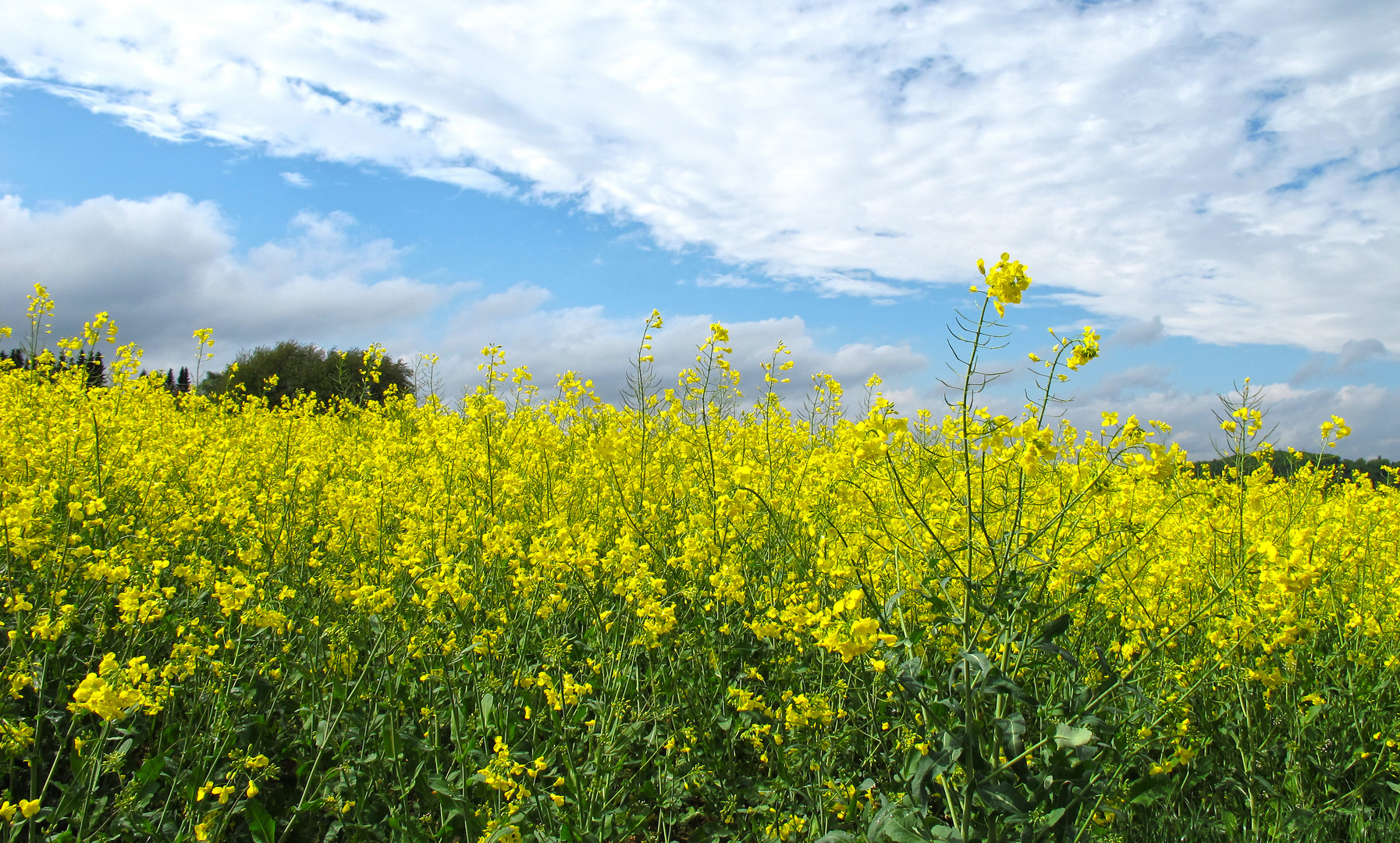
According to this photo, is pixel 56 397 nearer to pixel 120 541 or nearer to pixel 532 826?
pixel 120 541

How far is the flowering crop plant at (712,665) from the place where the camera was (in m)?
2.04

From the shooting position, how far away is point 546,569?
304 centimetres

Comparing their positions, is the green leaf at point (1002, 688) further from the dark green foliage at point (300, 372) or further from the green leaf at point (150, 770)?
the dark green foliage at point (300, 372)

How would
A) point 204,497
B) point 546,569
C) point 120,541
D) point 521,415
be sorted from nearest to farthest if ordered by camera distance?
point 546,569
point 120,541
point 204,497
point 521,415

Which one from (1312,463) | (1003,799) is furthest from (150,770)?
(1312,463)

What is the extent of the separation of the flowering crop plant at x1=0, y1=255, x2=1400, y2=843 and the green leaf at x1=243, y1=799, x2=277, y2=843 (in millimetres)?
10

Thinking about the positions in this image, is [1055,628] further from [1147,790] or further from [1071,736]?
[1147,790]

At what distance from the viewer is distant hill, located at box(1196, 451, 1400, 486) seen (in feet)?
15.3

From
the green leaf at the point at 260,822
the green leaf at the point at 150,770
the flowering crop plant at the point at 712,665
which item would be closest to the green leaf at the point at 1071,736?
the flowering crop plant at the point at 712,665

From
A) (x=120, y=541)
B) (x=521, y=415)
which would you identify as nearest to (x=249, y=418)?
(x=521, y=415)

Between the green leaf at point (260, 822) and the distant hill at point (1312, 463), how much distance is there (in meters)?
4.86

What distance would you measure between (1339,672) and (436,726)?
4111 mm

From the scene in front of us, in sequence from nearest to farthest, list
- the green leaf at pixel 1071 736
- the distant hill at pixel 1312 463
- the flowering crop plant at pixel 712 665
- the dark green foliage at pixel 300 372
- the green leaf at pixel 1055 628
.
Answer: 1. the green leaf at pixel 1071 736
2. the green leaf at pixel 1055 628
3. the flowering crop plant at pixel 712 665
4. the distant hill at pixel 1312 463
5. the dark green foliage at pixel 300 372

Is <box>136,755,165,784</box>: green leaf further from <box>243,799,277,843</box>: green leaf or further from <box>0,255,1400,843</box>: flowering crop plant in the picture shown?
<box>243,799,277,843</box>: green leaf
